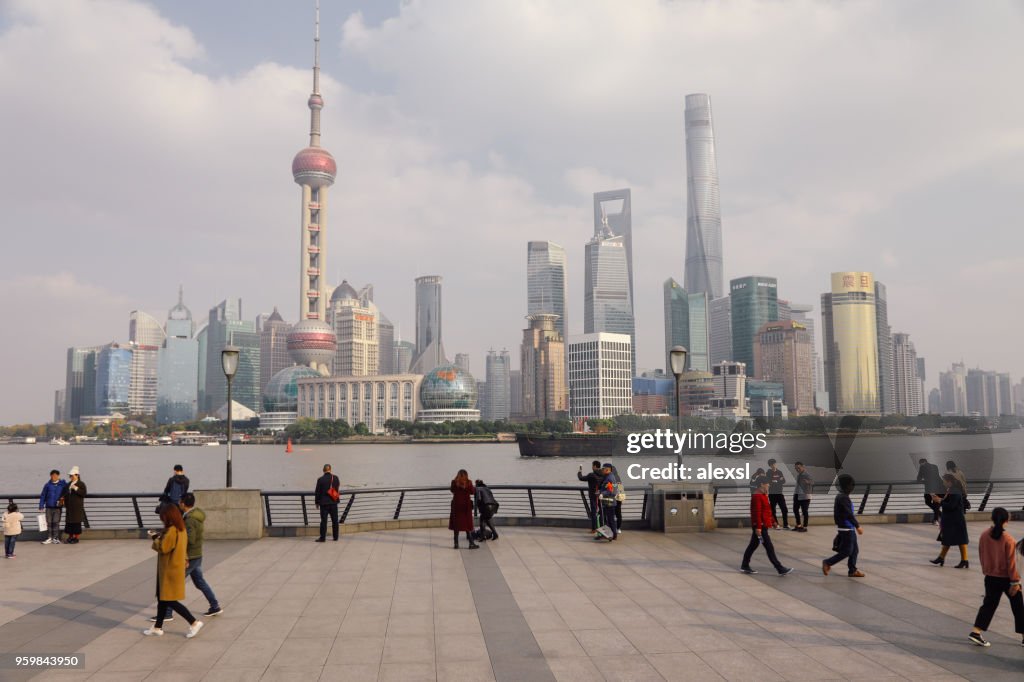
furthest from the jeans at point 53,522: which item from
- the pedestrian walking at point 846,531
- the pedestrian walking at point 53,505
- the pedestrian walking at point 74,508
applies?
the pedestrian walking at point 846,531

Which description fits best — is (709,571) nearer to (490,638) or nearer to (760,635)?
(760,635)

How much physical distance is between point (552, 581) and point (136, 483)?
68710 mm

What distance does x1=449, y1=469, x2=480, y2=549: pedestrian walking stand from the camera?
1595cm

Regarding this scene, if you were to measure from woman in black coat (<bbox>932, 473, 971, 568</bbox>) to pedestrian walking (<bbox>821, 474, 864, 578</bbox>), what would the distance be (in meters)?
2.05

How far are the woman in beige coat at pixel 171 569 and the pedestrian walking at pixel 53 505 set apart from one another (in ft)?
30.6

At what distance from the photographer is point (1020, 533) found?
17156mm

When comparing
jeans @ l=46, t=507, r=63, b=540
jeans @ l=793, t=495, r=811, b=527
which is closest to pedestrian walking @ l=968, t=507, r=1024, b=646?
jeans @ l=793, t=495, r=811, b=527

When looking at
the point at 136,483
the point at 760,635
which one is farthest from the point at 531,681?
the point at 136,483

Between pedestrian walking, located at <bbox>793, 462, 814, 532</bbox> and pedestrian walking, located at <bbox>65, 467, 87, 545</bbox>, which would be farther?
pedestrian walking, located at <bbox>793, 462, 814, 532</bbox>

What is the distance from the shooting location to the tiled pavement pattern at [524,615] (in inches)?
325

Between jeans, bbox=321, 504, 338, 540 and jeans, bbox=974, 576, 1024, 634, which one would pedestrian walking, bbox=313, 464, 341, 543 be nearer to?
jeans, bbox=321, 504, 338, 540

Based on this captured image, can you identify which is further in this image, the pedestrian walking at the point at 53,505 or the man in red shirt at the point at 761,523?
the pedestrian walking at the point at 53,505

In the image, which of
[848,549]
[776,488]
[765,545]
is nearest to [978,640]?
[848,549]

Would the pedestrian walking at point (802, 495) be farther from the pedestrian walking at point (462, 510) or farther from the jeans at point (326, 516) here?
the jeans at point (326, 516)
